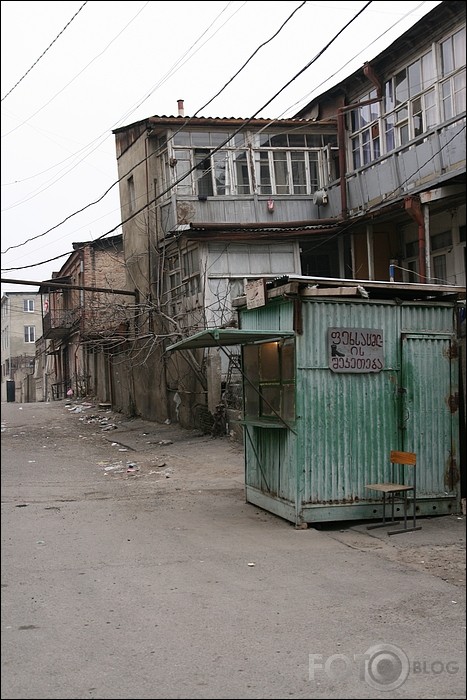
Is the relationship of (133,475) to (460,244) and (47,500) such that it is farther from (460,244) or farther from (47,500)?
(460,244)

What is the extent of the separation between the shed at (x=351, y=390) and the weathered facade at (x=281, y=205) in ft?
23.6

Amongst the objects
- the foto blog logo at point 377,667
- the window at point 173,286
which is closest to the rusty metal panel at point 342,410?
the foto blog logo at point 377,667

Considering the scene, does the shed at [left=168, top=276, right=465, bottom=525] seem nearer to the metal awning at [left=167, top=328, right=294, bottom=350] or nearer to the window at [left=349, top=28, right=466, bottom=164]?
the metal awning at [left=167, top=328, right=294, bottom=350]

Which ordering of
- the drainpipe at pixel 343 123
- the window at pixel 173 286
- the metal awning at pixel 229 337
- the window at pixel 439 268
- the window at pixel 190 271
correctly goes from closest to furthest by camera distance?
the metal awning at pixel 229 337, the window at pixel 439 268, the drainpipe at pixel 343 123, the window at pixel 190 271, the window at pixel 173 286

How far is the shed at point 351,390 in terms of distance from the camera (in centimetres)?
879

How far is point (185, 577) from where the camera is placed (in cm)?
655

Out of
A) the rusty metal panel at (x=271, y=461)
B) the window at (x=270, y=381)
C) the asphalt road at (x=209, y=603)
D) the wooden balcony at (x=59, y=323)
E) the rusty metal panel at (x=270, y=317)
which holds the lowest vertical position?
the asphalt road at (x=209, y=603)

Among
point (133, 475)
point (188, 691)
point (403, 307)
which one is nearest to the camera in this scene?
point (188, 691)

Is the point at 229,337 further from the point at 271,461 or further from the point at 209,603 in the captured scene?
the point at 209,603

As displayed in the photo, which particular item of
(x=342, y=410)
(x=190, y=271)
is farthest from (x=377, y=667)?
(x=190, y=271)

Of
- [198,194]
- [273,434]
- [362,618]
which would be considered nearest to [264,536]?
[273,434]

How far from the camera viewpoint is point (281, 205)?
20641mm

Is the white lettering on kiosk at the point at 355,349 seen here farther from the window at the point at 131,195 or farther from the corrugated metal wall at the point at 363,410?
the window at the point at 131,195

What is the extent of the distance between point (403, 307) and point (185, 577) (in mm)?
4673
